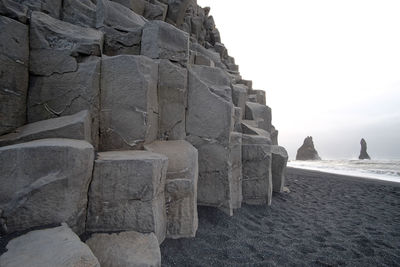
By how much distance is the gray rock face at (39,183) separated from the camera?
6.07 ft

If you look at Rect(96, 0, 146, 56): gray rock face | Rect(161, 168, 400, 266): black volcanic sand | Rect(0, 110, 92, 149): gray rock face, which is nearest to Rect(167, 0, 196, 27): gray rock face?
Rect(96, 0, 146, 56): gray rock face

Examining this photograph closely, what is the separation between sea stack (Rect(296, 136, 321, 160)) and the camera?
2727 centimetres

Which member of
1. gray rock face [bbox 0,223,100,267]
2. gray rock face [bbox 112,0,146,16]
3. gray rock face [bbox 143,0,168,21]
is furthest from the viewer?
gray rock face [bbox 143,0,168,21]

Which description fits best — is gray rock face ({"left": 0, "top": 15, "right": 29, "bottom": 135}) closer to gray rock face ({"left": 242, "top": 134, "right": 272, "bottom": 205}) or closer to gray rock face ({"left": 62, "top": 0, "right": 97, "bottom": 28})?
gray rock face ({"left": 62, "top": 0, "right": 97, "bottom": 28})

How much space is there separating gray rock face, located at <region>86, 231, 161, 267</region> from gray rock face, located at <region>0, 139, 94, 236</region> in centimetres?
30

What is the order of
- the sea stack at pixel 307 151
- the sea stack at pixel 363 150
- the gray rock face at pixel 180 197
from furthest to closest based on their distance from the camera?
the sea stack at pixel 363 150 → the sea stack at pixel 307 151 → the gray rock face at pixel 180 197

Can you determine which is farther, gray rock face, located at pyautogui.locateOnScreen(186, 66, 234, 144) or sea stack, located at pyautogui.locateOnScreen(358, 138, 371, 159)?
sea stack, located at pyautogui.locateOnScreen(358, 138, 371, 159)

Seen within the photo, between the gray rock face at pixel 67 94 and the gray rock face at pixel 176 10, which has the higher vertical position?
the gray rock face at pixel 176 10

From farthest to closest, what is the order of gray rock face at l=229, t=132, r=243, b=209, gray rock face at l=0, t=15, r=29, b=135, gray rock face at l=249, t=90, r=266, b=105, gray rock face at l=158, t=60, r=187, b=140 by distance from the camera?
1. gray rock face at l=249, t=90, r=266, b=105
2. gray rock face at l=229, t=132, r=243, b=209
3. gray rock face at l=158, t=60, r=187, b=140
4. gray rock face at l=0, t=15, r=29, b=135

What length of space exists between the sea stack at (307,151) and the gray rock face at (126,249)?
28563 millimetres

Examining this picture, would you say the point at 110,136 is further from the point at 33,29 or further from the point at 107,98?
the point at 33,29

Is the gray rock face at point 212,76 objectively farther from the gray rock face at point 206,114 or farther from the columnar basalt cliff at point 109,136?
the gray rock face at point 206,114

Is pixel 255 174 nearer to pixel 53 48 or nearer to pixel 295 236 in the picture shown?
pixel 295 236


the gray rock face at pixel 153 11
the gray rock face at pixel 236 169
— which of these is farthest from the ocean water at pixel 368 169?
the gray rock face at pixel 153 11
